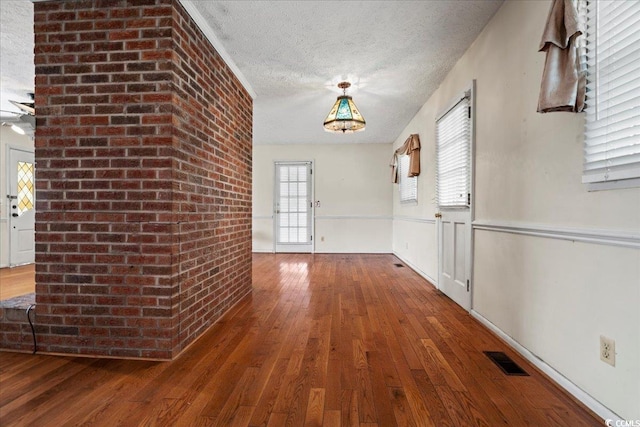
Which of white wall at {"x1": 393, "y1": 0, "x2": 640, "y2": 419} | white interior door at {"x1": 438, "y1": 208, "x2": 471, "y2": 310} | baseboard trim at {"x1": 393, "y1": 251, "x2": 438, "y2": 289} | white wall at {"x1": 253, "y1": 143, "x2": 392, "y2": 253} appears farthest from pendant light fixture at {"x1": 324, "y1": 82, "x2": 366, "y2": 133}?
white wall at {"x1": 253, "y1": 143, "x2": 392, "y2": 253}

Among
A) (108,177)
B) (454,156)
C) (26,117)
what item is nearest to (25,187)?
(26,117)

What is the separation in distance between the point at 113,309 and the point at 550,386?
2.54 metres

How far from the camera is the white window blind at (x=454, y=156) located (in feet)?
9.84

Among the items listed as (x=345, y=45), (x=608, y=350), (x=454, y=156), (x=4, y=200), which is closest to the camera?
(x=608, y=350)

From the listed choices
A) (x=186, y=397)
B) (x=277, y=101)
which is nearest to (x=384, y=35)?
(x=277, y=101)

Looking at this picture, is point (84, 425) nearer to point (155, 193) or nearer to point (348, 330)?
point (155, 193)

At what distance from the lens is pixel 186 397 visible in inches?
61.6

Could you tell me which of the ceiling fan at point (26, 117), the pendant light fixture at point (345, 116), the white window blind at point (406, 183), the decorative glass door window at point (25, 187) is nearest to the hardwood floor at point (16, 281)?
the decorative glass door window at point (25, 187)

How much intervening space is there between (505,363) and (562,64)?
5.45ft

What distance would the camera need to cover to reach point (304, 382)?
170cm

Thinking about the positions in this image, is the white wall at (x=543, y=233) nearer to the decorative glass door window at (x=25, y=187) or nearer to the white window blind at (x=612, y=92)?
the white window blind at (x=612, y=92)

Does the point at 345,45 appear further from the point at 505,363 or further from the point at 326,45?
the point at 505,363

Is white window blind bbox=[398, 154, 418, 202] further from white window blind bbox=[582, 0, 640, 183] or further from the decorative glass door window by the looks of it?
the decorative glass door window

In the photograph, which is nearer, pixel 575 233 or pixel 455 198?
pixel 575 233
